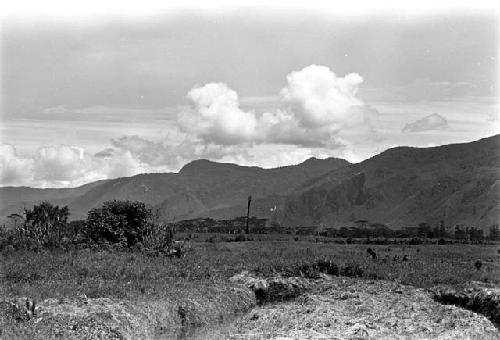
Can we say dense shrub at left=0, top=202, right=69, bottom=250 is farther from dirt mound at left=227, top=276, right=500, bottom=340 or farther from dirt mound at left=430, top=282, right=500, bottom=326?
dirt mound at left=430, top=282, right=500, bottom=326

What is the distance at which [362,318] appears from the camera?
16.5 m

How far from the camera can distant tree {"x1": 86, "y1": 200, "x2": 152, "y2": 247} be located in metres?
33.9

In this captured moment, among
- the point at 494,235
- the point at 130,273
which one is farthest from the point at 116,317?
the point at 494,235

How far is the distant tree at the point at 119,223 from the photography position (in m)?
33.9

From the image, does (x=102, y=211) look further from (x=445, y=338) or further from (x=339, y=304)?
(x=445, y=338)

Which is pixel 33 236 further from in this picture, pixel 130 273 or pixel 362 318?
pixel 362 318

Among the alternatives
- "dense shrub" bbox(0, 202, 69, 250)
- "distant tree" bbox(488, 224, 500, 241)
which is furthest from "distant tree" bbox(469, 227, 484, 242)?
"dense shrub" bbox(0, 202, 69, 250)

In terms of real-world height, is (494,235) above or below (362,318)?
below

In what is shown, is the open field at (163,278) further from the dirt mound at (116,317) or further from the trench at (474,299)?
the trench at (474,299)

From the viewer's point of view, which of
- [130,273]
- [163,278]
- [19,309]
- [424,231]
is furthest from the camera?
[424,231]

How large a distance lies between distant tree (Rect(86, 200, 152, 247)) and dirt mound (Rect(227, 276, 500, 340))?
51.1ft

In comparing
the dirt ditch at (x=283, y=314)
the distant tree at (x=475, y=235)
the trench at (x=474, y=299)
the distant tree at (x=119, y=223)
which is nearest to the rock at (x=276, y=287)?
the dirt ditch at (x=283, y=314)

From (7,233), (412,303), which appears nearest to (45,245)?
(7,233)

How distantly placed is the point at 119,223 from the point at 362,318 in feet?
69.4
